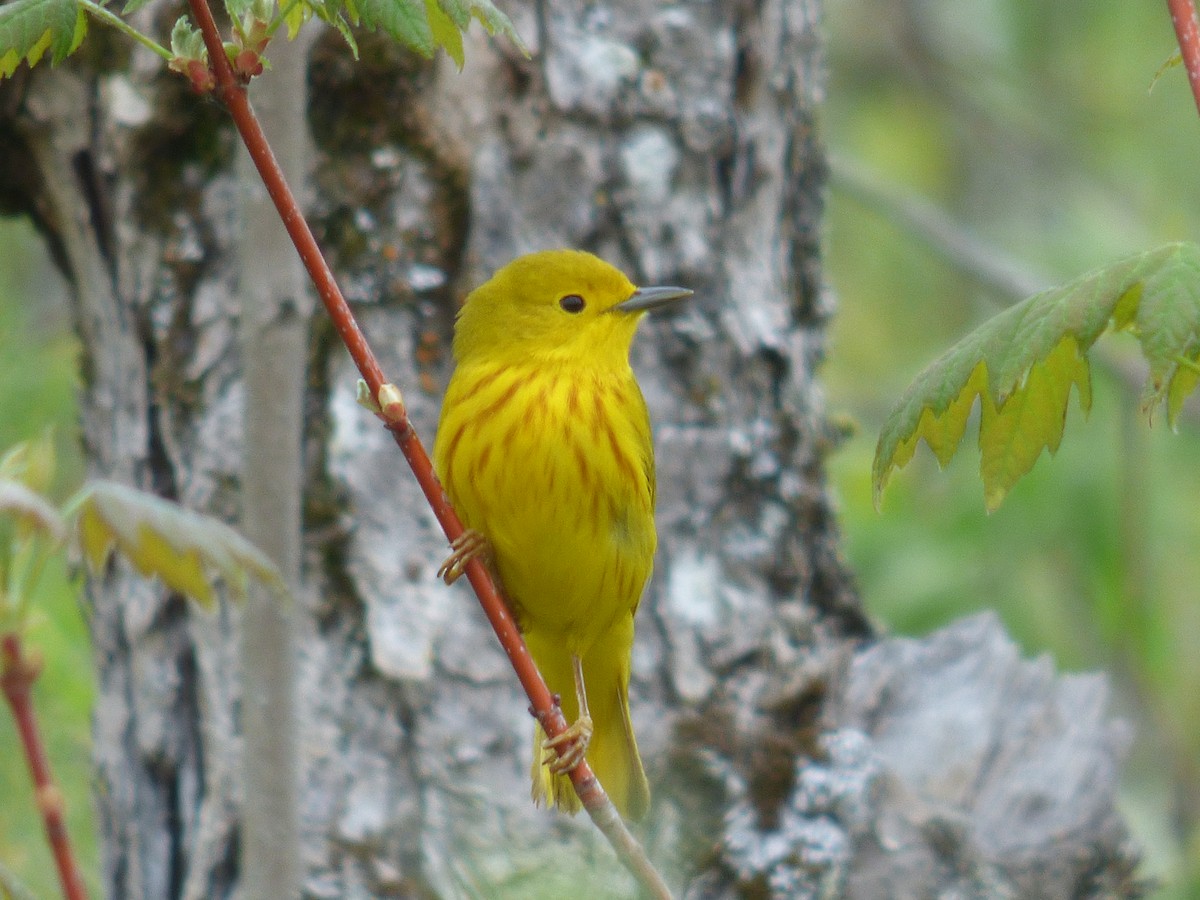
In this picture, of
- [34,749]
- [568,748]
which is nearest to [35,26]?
[34,749]

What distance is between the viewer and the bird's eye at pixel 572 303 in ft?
10.2

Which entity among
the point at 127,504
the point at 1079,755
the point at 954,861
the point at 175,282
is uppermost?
the point at 175,282

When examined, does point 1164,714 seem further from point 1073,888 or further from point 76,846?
point 76,846

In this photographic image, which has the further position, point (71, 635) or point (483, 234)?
point (71, 635)

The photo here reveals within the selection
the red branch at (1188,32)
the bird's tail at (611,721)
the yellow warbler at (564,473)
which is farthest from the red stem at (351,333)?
the bird's tail at (611,721)

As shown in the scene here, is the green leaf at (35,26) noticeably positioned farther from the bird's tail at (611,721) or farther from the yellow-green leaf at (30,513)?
the bird's tail at (611,721)

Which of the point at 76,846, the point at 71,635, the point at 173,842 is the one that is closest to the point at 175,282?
the point at 173,842

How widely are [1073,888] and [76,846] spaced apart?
2.84 m

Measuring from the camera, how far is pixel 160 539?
148 cm

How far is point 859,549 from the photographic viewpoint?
466 centimetres

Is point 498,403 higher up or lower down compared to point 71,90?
lower down

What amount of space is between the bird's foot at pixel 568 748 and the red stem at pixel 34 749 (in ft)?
4.52

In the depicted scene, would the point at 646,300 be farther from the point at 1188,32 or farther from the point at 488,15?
the point at 1188,32

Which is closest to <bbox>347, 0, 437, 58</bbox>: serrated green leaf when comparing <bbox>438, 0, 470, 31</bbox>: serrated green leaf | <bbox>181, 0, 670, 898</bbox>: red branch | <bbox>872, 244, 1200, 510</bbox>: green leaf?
<bbox>438, 0, 470, 31</bbox>: serrated green leaf
